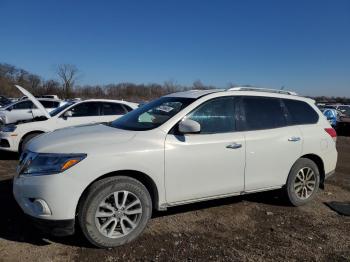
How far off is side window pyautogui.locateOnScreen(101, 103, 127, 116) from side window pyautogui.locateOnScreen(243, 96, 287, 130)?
5.63 meters

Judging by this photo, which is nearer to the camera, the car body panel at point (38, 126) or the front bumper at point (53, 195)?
the front bumper at point (53, 195)

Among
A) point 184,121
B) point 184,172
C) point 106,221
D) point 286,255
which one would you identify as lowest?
point 286,255

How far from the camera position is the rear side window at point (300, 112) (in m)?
5.63

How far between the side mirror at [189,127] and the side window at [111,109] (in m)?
6.12

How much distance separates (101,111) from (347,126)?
43.5 ft

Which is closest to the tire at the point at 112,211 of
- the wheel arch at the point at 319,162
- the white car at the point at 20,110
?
the wheel arch at the point at 319,162

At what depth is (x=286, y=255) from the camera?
3.97 m

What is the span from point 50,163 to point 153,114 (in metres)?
1.60

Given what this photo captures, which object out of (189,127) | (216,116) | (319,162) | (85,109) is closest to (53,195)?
(189,127)

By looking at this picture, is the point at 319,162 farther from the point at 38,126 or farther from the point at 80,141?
the point at 38,126

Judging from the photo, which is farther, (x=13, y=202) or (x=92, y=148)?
(x=13, y=202)

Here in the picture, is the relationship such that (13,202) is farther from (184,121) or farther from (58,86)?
(58,86)

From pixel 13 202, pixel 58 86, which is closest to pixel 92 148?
pixel 13 202

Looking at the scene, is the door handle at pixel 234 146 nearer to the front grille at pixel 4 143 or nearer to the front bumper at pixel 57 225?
the front bumper at pixel 57 225
